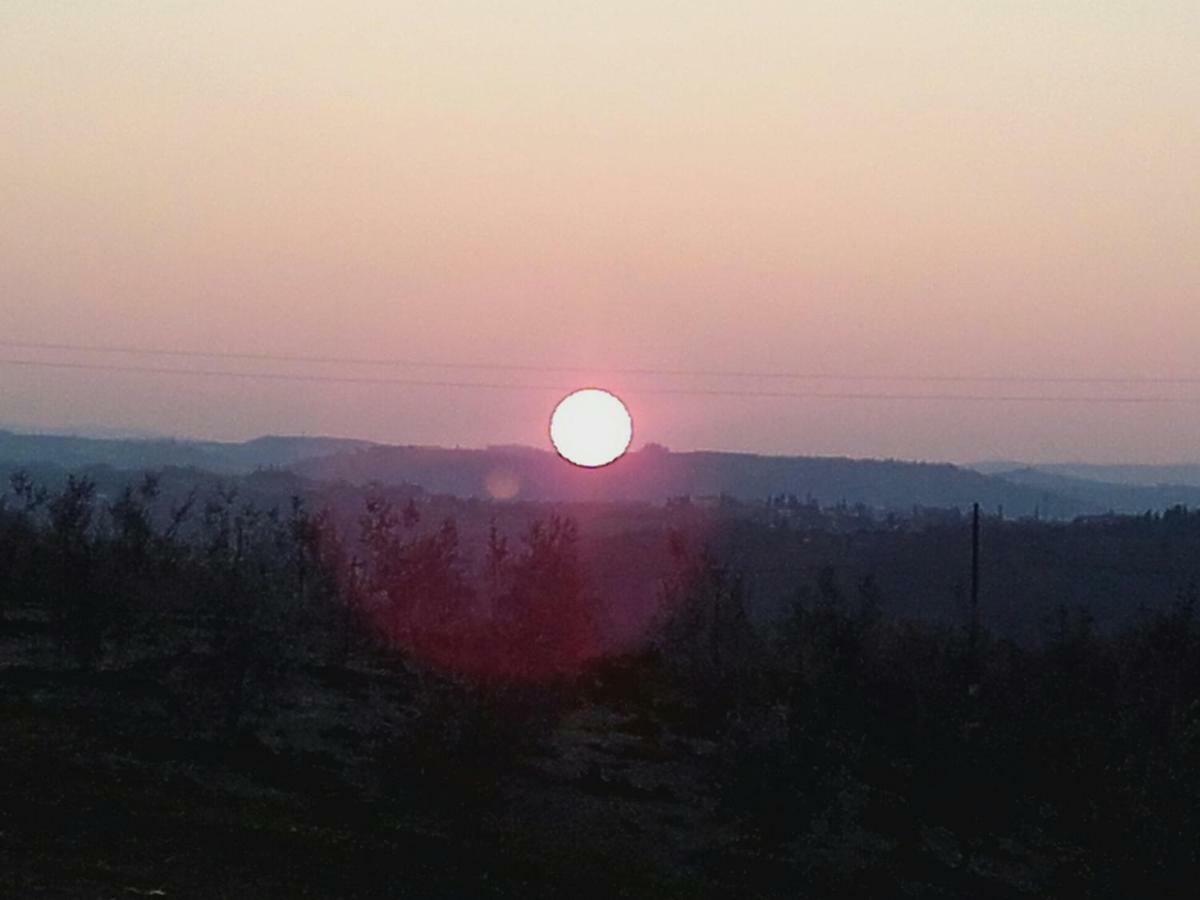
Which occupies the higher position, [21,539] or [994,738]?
[21,539]

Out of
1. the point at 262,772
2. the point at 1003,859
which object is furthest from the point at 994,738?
the point at 262,772

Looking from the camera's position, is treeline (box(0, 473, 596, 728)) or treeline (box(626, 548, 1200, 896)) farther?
treeline (box(0, 473, 596, 728))

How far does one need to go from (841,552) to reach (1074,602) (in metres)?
27.7

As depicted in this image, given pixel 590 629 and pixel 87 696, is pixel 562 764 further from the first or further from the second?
pixel 590 629

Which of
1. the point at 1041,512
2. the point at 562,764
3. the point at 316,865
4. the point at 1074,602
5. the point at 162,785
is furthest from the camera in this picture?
the point at 1041,512

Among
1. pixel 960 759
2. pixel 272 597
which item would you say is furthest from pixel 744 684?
pixel 272 597

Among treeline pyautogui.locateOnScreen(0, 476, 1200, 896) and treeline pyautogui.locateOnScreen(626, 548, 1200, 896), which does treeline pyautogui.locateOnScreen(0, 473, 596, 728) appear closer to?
treeline pyautogui.locateOnScreen(0, 476, 1200, 896)

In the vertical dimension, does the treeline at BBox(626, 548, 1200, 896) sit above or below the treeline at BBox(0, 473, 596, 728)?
below

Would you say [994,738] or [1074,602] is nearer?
[994,738]

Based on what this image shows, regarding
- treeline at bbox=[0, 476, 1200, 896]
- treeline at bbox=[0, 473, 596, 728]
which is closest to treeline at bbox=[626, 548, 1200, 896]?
treeline at bbox=[0, 476, 1200, 896]

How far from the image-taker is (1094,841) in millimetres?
24672

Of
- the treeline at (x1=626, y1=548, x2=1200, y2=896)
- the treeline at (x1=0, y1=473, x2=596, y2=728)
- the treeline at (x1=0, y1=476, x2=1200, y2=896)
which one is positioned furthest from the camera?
the treeline at (x1=0, y1=473, x2=596, y2=728)

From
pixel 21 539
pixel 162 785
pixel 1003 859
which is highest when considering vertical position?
pixel 21 539

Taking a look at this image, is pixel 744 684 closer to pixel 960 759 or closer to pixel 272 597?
pixel 960 759
